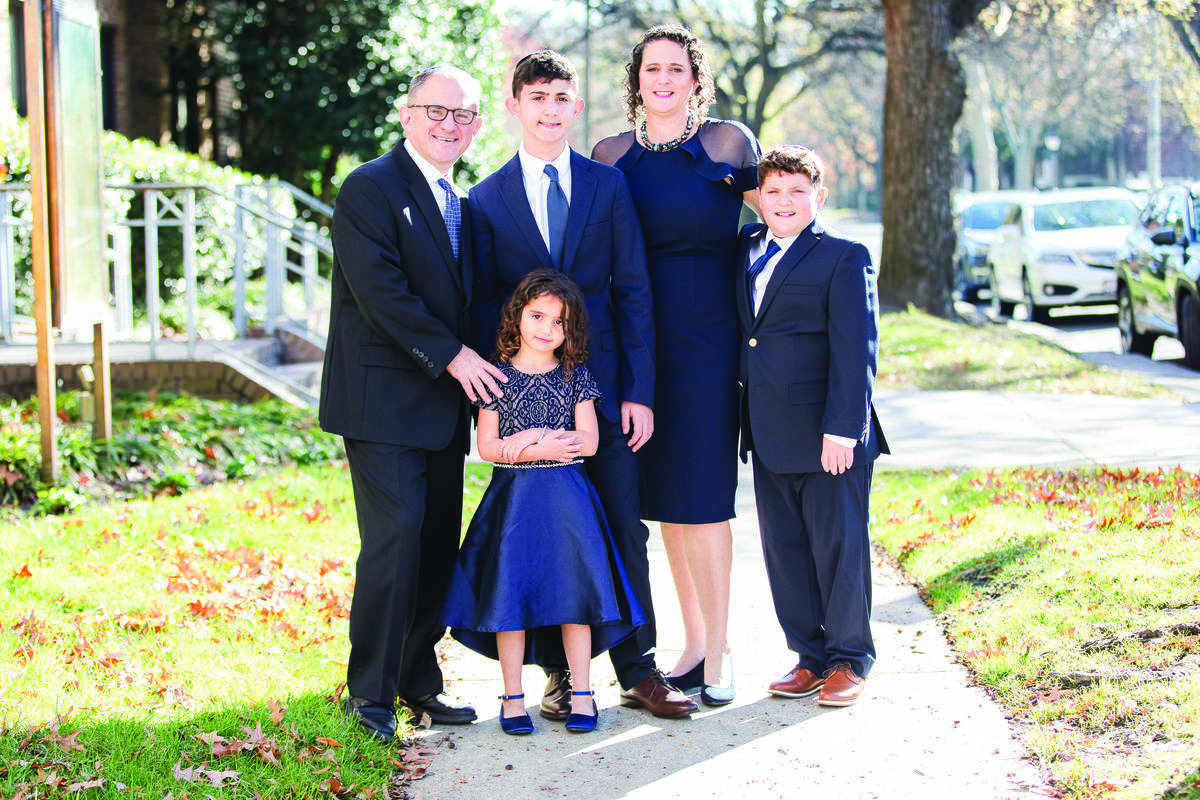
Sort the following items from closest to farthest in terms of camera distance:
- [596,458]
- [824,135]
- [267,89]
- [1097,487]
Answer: [596,458]
[1097,487]
[267,89]
[824,135]

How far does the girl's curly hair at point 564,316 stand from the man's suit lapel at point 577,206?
0.27 ft

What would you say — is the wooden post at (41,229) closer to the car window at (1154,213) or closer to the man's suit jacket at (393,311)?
the man's suit jacket at (393,311)

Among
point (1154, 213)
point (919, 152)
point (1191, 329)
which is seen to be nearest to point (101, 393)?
point (1191, 329)

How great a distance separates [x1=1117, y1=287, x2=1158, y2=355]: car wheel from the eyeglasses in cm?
1120

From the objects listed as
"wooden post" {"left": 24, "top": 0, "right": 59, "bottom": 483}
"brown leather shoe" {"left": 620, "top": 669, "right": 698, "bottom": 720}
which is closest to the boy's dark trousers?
"brown leather shoe" {"left": 620, "top": 669, "right": 698, "bottom": 720}

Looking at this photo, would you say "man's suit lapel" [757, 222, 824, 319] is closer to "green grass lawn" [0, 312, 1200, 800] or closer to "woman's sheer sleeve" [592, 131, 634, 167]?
"woman's sheer sleeve" [592, 131, 634, 167]

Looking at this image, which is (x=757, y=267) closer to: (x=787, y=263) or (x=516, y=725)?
(x=787, y=263)

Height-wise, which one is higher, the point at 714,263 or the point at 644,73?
the point at 644,73

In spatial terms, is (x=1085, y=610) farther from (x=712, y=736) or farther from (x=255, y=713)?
(x=255, y=713)

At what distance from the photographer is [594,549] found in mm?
3986

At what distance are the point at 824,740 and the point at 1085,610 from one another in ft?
4.32

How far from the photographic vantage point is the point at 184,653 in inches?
175

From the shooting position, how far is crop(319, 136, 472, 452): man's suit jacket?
3789mm

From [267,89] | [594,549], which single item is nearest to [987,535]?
[594,549]
